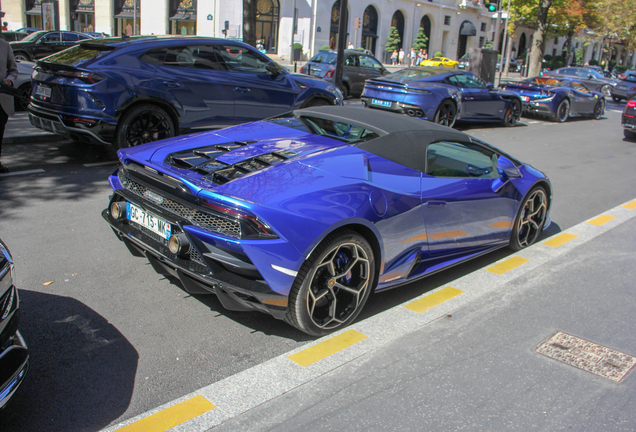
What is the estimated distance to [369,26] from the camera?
→ 4597cm

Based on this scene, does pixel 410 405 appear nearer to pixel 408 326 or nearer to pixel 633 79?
pixel 408 326

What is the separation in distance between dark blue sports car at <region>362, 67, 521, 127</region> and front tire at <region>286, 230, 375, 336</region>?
9.23 m

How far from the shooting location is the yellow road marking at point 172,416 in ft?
8.17

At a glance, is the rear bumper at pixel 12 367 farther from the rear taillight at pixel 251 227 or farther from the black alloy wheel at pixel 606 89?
the black alloy wheel at pixel 606 89

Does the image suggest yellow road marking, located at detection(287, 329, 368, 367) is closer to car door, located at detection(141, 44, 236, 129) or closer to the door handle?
the door handle

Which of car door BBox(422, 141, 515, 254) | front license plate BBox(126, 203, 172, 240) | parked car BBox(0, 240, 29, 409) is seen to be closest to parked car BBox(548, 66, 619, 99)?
car door BBox(422, 141, 515, 254)

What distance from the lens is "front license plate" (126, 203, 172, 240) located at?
3.21m

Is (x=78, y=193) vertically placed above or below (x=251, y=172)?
below

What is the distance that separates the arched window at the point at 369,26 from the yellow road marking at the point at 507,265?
43.4 meters

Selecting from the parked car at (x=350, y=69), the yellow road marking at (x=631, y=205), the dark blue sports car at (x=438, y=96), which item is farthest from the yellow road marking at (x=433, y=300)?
the parked car at (x=350, y=69)

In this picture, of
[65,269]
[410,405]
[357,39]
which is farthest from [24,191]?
[357,39]

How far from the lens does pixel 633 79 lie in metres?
29.9

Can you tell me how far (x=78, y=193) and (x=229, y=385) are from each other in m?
4.20

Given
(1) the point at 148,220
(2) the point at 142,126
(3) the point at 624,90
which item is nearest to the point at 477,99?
(2) the point at 142,126
